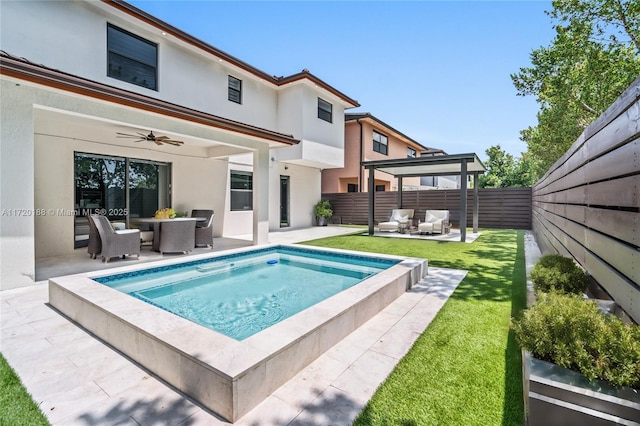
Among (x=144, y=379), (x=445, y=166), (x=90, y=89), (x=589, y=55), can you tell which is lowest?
(x=144, y=379)

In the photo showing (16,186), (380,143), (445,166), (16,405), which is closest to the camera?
(16,405)

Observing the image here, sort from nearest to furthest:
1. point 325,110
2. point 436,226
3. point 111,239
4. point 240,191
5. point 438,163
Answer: point 111,239, point 438,163, point 436,226, point 240,191, point 325,110

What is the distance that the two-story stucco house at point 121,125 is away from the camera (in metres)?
5.89

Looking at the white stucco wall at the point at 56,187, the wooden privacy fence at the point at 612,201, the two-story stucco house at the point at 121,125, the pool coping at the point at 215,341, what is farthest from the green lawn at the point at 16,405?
the white stucco wall at the point at 56,187

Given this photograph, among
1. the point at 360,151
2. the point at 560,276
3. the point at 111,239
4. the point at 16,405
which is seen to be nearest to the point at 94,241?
the point at 111,239

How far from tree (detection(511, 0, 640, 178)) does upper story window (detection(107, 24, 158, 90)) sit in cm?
1534

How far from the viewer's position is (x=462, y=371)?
3145 millimetres

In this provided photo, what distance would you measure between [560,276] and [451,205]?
15303 mm

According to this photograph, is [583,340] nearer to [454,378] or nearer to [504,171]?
[454,378]

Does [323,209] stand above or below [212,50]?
below

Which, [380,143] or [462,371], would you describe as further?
[380,143]

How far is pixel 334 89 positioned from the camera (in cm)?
1672

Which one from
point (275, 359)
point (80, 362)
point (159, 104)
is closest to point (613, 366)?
point (275, 359)

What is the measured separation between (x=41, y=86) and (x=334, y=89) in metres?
13.2
